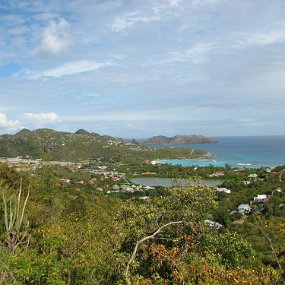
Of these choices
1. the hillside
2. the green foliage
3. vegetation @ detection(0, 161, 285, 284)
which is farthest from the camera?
the hillside

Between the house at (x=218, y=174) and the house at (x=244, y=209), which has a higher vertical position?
the house at (x=218, y=174)

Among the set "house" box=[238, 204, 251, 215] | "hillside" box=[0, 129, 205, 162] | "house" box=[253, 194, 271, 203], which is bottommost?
"house" box=[238, 204, 251, 215]

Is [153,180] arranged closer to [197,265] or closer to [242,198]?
[242,198]

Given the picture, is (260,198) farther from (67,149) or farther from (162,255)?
(67,149)

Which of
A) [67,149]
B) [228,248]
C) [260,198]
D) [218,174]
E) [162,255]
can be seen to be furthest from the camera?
[67,149]

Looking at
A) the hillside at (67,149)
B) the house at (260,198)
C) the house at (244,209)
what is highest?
the hillside at (67,149)

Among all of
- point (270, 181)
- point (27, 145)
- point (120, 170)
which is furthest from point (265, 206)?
point (27, 145)

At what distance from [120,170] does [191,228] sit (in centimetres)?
10128

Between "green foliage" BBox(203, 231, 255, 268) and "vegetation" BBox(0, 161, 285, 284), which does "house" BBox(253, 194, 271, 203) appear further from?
"green foliage" BBox(203, 231, 255, 268)

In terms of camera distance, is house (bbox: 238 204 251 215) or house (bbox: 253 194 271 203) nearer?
house (bbox: 238 204 251 215)

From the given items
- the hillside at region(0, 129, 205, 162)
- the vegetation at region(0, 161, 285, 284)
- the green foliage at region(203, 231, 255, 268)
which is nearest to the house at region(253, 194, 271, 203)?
the vegetation at region(0, 161, 285, 284)

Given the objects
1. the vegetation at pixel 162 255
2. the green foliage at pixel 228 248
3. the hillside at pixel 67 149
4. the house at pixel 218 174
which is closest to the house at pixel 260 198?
the house at pixel 218 174

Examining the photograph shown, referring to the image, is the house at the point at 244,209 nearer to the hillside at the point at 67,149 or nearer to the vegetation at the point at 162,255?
the vegetation at the point at 162,255

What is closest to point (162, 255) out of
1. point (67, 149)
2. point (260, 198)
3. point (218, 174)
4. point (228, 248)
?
point (228, 248)
